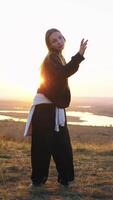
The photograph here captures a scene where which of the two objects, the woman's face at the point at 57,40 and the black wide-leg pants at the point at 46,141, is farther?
the black wide-leg pants at the point at 46,141

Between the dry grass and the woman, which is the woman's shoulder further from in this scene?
the dry grass

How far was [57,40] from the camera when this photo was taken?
23.1 ft

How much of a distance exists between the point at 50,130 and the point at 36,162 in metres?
0.48

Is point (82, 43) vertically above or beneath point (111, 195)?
above

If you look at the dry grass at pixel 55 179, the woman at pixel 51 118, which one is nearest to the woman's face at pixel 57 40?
the woman at pixel 51 118

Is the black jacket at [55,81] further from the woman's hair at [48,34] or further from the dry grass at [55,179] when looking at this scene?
the dry grass at [55,179]

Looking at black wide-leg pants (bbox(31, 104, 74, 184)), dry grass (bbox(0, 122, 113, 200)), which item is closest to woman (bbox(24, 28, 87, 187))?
black wide-leg pants (bbox(31, 104, 74, 184))

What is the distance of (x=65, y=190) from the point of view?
283 inches

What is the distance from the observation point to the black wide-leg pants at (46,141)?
718cm

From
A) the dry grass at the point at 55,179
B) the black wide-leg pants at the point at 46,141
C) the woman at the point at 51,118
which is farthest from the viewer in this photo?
the black wide-leg pants at the point at 46,141

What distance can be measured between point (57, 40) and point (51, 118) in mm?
1044

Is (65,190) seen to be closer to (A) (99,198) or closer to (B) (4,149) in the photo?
(A) (99,198)

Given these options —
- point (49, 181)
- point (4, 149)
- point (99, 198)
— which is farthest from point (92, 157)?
point (99, 198)

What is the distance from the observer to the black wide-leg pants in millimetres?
7180
